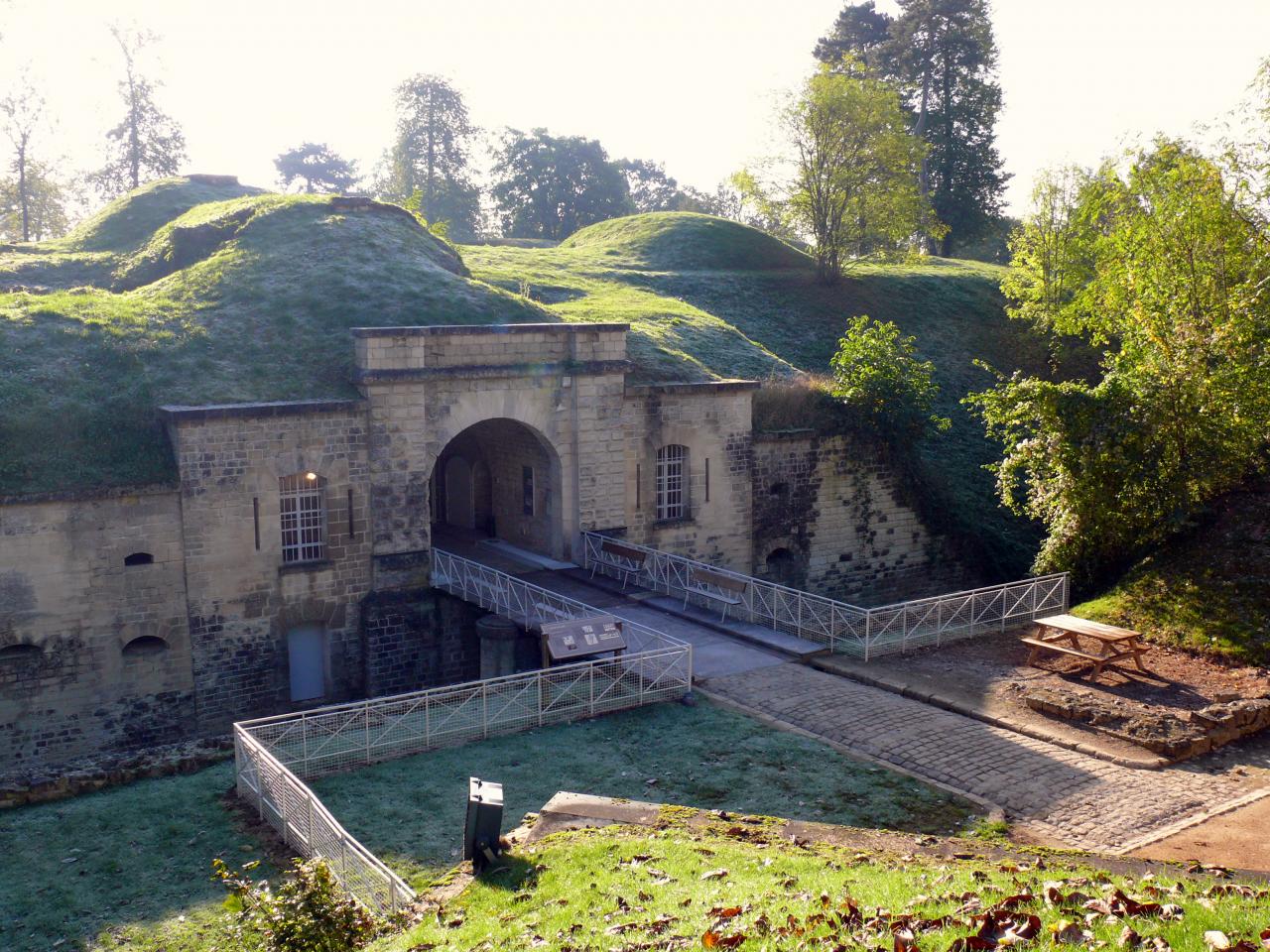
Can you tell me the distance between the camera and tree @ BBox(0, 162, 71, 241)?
53594 mm

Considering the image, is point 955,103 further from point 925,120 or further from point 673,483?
point 673,483

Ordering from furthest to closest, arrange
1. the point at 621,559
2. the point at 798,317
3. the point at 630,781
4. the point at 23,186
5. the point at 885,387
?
1. the point at 23,186
2. the point at 798,317
3. the point at 885,387
4. the point at 621,559
5. the point at 630,781

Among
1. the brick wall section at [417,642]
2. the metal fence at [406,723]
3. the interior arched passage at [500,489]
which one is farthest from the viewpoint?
the interior arched passage at [500,489]

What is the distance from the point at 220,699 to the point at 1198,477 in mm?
21034

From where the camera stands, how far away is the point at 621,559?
25.7m

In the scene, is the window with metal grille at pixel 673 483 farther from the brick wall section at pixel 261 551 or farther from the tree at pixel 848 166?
the tree at pixel 848 166

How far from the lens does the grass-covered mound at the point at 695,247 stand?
50.4m

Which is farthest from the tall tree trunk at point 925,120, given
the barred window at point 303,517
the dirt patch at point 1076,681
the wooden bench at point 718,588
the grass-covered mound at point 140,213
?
the barred window at point 303,517

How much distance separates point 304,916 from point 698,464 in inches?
765

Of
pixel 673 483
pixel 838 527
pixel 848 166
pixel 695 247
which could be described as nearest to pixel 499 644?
pixel 673 483

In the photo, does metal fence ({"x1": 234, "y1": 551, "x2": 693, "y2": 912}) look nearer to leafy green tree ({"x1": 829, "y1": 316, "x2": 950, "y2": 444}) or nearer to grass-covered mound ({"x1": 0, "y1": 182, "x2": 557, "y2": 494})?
grass-covered mound ({"x1": 0, "y1": 182, "x2": 557, "y2": 494})

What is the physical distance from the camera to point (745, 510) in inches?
1164

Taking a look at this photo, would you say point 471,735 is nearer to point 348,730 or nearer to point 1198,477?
point 348,730

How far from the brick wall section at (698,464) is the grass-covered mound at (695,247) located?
2116 centimetres
